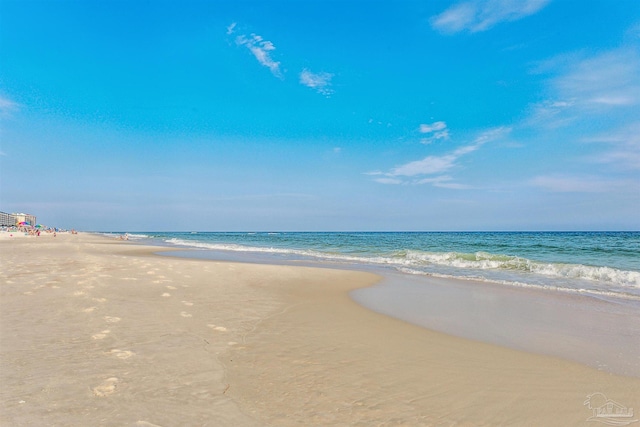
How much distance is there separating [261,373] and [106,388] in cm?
169

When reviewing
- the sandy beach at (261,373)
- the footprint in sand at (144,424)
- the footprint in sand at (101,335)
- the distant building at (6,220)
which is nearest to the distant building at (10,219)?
the distant building at (6,220)

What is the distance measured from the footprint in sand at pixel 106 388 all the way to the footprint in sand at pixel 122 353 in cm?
71

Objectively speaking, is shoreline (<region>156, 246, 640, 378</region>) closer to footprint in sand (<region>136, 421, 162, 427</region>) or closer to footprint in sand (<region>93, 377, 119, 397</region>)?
footprint in sand (<region>136, 421, 162, 427</region>)

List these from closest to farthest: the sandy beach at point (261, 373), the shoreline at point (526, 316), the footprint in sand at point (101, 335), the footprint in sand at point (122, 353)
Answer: the sandy beach at point (261, 373)
the footprint in sand at point (122, 353)
the footprint in sand at point (101, 335)
the shoreline at point (526, 316)

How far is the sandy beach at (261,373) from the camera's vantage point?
3.45m

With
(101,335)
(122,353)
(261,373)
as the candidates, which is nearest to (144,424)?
(261,373)

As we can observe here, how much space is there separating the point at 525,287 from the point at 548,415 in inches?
413

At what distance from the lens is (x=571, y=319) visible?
26.3 ft

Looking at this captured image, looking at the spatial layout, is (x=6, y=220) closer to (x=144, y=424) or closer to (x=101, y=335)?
(x=101, y=335)

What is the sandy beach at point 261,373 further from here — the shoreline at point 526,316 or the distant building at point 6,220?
the distant building at point 6,220

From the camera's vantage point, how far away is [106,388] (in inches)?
148

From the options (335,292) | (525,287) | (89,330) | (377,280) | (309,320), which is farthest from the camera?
(377,280)

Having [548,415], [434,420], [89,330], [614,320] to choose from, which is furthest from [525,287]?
[89,330]

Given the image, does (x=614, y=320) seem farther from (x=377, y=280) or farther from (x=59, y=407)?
(x=59, y=407)
